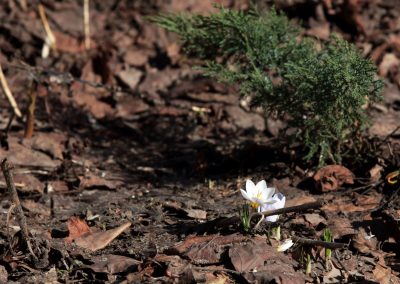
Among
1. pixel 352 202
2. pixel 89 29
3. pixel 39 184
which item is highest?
pixel 89 29

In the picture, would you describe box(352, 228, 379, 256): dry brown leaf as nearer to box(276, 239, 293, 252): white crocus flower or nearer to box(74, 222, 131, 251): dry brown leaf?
box(276, 239, 293, 252): white crocus flower

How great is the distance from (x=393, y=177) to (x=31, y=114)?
243 centimetres

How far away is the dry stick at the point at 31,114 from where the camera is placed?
445 cm

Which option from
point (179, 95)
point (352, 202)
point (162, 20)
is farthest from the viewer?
point (179, 95)

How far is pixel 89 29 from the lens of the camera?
6.39 m

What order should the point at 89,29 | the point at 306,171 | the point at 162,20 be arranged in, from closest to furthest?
the point at 306,171
the point at 162,20
the point at 89,29

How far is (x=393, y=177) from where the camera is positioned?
3648 millimetres

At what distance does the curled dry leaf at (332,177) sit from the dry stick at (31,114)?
6.54 feet

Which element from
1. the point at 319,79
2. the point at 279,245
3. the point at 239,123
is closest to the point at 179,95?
the point at 239,123

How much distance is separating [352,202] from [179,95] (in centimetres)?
223

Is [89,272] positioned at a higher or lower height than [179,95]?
lower

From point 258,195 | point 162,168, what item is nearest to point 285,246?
point 258,195

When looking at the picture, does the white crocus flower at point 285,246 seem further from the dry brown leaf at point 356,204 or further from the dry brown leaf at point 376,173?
the dry brown leaf at point 376,173

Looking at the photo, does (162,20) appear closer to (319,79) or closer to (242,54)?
(242,54)
